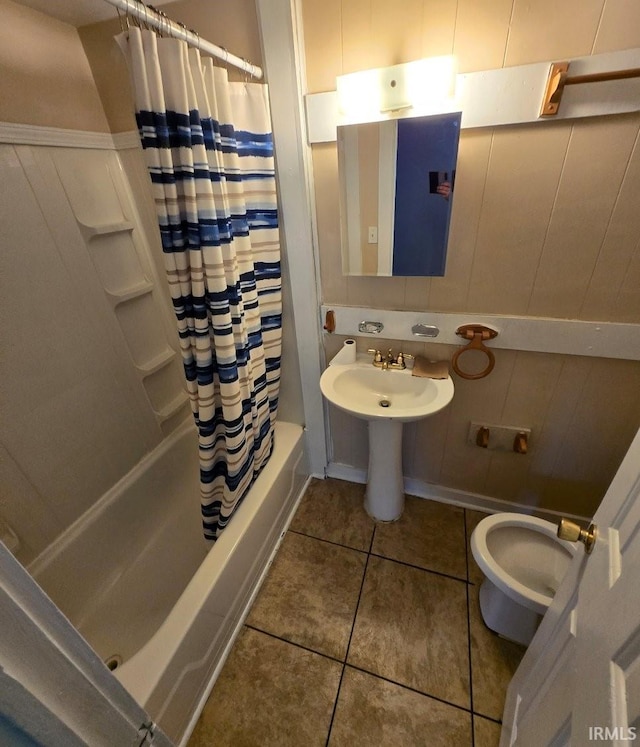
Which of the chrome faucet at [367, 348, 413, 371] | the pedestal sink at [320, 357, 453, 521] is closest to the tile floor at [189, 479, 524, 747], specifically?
the pedestal sink at [320, 357, 453, 521]

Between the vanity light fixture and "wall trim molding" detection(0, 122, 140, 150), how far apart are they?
0.96 meters

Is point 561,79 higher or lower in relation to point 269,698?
higher

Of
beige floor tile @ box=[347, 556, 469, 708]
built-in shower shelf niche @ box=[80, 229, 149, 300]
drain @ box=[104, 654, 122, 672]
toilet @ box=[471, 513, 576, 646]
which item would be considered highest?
built-in shower shelf niche @ box=[80, 229, 149, 300]

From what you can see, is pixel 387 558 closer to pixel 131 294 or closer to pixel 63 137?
→ pixel 131 294

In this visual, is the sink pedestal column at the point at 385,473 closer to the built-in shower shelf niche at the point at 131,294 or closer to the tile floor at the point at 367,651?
the tile floor at the point at 367,651

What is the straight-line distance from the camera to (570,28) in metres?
0.88

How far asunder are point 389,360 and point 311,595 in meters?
1.08

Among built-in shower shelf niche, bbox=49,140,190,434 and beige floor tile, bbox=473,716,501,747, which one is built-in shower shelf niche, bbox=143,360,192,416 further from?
beige floor tile, bbox=473,716,501,747

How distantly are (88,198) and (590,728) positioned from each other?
6.74 feet

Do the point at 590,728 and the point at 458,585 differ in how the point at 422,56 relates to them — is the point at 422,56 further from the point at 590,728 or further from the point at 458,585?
the point at 458,585

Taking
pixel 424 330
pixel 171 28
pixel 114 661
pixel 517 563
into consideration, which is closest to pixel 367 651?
pixel 517 563

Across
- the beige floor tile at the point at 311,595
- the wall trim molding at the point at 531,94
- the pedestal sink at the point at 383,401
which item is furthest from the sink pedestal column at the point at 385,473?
the wall trim molding at the point at 531,94

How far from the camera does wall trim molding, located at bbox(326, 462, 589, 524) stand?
1588 mm

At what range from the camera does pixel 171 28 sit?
88 centimetres
